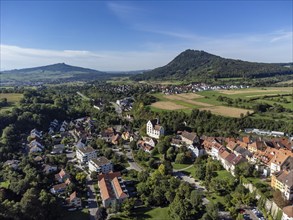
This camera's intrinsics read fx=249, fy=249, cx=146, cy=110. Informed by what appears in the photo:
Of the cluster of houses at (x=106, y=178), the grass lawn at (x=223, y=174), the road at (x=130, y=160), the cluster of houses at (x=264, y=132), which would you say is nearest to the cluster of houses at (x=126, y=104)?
the road at (x=130, y=160)

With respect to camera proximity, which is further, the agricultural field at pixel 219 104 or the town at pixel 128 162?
the agricultural field at pixel 219 104

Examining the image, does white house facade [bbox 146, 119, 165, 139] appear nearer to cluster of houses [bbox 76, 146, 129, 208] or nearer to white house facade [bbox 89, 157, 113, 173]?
cluster of houses [bbox 76, 146, 129, 208]

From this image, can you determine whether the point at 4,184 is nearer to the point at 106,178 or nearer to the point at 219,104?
the point at 106,178

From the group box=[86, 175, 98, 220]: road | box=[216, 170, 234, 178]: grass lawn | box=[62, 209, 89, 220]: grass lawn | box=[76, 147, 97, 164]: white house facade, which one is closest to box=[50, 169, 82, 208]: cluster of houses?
box=[62, 209, 89, 220]: grass lawn

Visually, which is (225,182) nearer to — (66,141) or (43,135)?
(66,141)

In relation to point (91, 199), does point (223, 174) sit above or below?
above

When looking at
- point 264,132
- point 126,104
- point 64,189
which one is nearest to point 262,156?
point 264,132

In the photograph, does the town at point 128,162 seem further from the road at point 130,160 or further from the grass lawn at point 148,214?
the grass lawn at point 148,214

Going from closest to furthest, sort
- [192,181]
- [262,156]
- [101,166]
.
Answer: [192,181] < [262,156] < [101,166]
